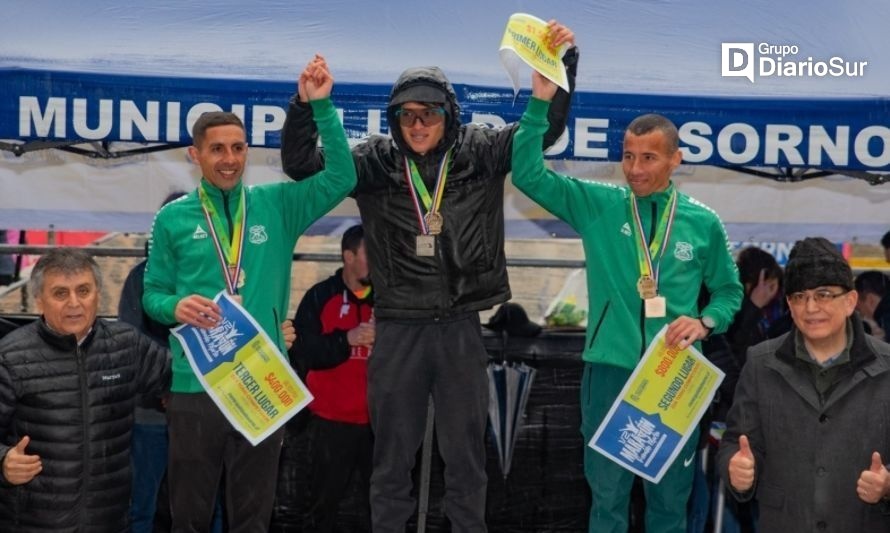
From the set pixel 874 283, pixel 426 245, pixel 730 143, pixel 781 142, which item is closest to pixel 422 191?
pixel 426 245

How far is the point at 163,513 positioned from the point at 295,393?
2149mm

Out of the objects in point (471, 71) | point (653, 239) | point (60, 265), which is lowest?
point (60, 265)

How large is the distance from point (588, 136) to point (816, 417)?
77.4 inches

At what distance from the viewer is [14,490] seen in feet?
17.0

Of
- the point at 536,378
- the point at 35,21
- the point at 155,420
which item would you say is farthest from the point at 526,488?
the point at 35,21

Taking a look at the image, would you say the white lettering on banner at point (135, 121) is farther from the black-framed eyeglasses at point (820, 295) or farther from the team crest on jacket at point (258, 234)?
the black-framed eyeglasses at point (820, 295)

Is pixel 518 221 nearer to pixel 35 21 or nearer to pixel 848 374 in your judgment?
pixel 35 21

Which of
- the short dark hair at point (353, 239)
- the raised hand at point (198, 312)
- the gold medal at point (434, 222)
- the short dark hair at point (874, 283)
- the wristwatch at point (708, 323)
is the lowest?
the wristwatch at point (708, 323)

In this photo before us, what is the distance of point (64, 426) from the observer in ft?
17.0

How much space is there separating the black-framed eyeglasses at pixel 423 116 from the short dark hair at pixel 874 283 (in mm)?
3288

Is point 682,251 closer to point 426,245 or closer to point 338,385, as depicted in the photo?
point 426,245

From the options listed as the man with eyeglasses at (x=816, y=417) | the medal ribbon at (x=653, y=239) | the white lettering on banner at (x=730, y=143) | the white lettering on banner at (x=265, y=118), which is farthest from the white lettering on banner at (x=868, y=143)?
the white lettering on banner at (x=265, y=118)

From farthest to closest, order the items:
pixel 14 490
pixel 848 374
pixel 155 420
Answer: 1. pixel 155 420
2. pixel 14 490
3. pixel 848 374

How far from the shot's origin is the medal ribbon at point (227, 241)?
538 cm
